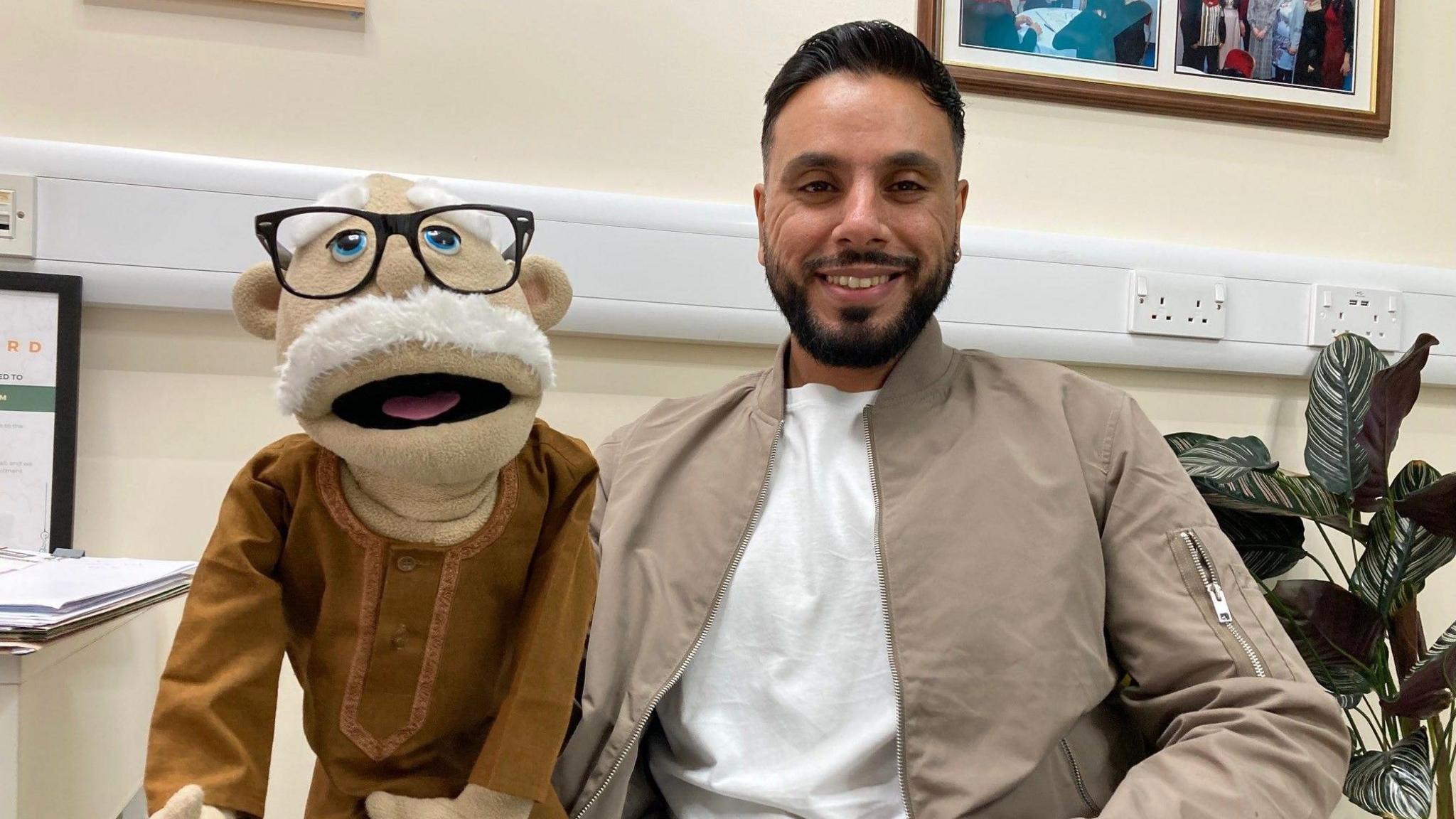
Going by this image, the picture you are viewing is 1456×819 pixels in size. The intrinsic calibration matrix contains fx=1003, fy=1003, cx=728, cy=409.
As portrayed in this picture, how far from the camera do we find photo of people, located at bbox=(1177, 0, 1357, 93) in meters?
1.52

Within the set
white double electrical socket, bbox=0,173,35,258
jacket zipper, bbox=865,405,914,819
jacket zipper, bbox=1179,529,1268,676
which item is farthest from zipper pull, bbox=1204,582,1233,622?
white double electrical socket, bbox=0,173,35,258

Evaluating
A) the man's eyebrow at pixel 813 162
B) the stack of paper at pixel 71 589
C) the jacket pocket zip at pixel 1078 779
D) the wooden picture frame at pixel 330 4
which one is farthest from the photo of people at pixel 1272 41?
the stack of paper at pixel 71 589

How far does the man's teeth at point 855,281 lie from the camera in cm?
107

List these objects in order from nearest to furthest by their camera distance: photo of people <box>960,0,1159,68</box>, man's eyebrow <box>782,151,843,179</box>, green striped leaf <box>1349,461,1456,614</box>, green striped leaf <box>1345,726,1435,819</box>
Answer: man's eyebrow <box>782,151,843,179</box> < green striped leaf <box>1345,726,1435,819</box> < green striped leaf <box>1349,461,1456,614</box> < photo of people <box>960,0,1159,68</box>

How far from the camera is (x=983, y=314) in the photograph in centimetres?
144

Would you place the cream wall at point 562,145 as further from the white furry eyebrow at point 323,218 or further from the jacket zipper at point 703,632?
the white furry eyebrow at point 323,218

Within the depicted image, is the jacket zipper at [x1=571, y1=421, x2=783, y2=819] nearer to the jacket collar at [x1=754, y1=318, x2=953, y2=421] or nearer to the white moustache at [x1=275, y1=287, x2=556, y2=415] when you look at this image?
the jacket collar at [x1=754, y1=318, x2=953, y2=421]

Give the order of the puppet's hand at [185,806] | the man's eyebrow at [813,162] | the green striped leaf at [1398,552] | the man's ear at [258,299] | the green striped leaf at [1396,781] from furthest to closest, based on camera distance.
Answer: the green striped leaf at [1398,552]
the green striped leaf at [1396,781]
the man's eyebrow at [813,162]
the man's ear at [258,299]
the puppet's hand at [185,806]

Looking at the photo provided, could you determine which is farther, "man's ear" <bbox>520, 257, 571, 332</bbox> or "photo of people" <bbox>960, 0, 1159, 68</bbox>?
"photo of people" <bbox>960, 0, 1159, 68</bbox>

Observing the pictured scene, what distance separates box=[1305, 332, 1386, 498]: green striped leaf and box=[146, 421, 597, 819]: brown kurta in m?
1.05

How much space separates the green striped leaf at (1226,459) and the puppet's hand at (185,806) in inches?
43.2

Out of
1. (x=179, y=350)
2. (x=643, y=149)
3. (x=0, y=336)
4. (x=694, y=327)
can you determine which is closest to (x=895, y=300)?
(x=694, y=327)

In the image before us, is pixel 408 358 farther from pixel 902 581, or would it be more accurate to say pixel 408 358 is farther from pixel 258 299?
pixel 902 581

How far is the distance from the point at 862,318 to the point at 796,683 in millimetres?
382
